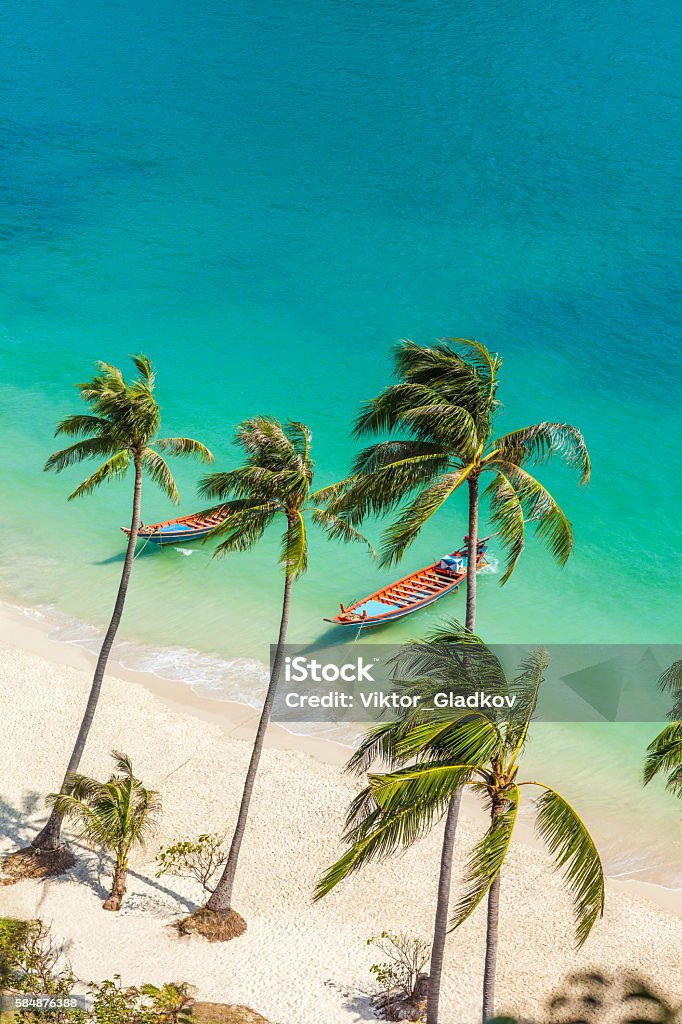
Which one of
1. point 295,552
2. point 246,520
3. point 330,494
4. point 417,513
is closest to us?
point 417,513

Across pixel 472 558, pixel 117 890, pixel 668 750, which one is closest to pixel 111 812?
pixel 117 890

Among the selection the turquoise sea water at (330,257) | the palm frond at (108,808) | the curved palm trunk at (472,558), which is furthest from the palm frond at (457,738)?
the turquoise sea water at (330,257)

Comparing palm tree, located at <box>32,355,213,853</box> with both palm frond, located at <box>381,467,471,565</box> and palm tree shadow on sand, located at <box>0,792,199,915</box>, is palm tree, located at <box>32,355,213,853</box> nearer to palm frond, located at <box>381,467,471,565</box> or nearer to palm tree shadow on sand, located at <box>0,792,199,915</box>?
palm tree shadow on sand, located at <box>0,792,199,915</box>

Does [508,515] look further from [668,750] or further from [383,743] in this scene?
[383,743]

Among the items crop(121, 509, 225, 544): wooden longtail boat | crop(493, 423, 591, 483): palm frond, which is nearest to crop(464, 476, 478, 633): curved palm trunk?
crop(493, 423, 591, 483): palm frond

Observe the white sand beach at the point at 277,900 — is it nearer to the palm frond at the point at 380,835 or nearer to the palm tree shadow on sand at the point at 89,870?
the palm tree shadow on sand at the point at 89,870

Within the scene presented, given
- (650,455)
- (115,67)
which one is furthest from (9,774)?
(115,67)
